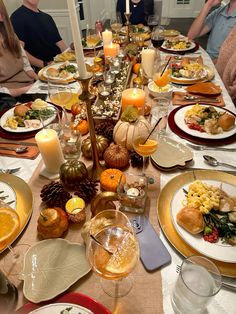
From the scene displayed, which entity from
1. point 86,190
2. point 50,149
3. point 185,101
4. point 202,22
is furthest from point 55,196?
point 202,22

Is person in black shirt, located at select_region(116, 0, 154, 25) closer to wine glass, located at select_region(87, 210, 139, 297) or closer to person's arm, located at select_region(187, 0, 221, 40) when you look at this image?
person's arm, located at select_region(187, 0, 221, 40)

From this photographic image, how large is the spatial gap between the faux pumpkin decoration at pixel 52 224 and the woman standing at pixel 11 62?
52.6 inches

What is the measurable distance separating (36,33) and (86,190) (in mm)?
2308

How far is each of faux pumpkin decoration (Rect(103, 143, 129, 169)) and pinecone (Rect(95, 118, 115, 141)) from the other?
13 centimetres

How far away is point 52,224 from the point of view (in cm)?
71

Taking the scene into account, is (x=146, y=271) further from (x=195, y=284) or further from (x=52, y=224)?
(x=52, y=224)

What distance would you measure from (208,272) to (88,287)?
0.31 meters

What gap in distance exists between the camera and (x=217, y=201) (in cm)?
Answer: 76

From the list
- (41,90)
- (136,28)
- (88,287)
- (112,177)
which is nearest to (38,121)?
(41,90)

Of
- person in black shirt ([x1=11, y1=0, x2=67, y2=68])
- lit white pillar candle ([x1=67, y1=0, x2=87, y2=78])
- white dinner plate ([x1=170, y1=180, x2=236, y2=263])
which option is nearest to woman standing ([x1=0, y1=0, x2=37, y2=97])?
person in black shirt ([x1=11, y1=0, x2=67, y2=68])

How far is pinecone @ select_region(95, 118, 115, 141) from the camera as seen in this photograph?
1.09m

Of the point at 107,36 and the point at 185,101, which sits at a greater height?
the point at 107,36

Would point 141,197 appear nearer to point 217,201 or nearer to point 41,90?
point 217,201

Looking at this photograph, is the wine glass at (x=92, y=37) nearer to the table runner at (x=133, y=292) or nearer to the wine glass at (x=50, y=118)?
the wine glass at (x=50, y=118)
